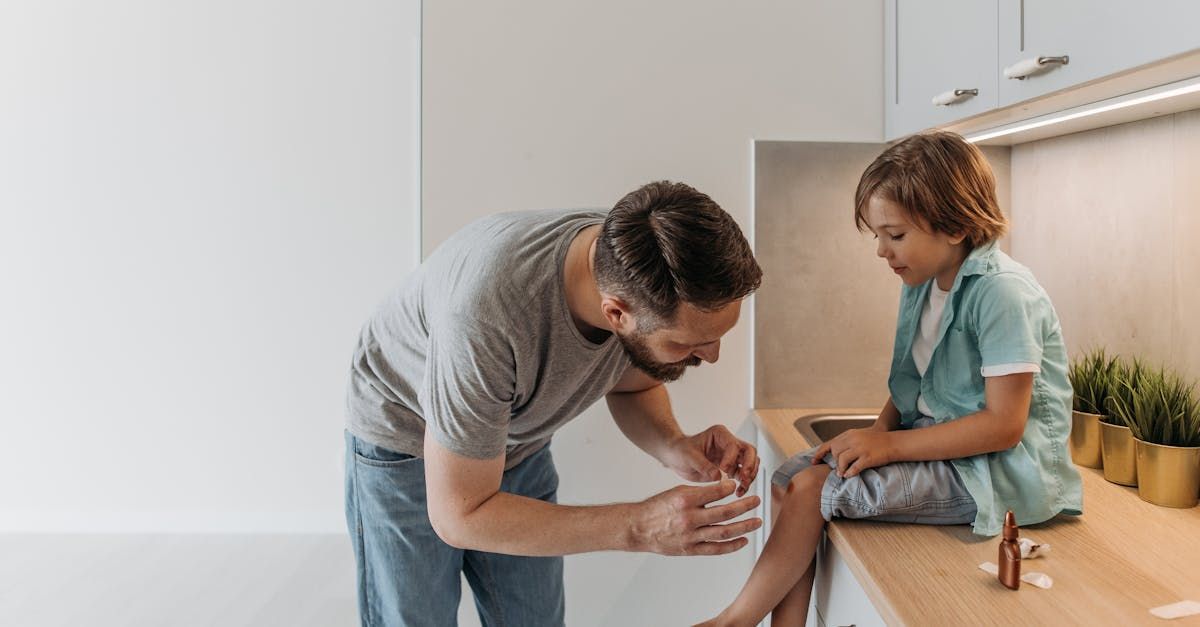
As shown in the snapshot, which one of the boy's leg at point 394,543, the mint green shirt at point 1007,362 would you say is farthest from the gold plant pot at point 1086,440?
the boy's leg at point 394,543

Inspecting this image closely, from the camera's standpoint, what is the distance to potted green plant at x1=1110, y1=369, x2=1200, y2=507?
1.29 m

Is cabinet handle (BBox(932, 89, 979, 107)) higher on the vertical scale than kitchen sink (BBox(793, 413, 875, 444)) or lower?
higher

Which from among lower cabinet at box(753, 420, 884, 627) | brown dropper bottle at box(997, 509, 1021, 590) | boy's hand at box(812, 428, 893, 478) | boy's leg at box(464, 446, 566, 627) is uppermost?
boy's hand at box(812, 428, 893, 478)

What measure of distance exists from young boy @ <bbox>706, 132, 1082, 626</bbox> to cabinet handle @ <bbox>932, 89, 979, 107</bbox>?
113 mm

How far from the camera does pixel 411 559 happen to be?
1.45m

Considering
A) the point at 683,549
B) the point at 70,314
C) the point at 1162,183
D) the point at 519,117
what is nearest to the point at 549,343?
the point at 683,549

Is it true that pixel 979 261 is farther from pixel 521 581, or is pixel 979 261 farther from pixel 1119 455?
pixel 521 581

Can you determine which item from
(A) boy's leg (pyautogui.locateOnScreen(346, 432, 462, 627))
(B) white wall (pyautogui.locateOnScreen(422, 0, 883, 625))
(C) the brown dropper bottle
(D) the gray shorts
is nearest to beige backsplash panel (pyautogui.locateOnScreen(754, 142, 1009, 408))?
(B) white wall (pyautogui.locateOnScreen(422, 0, 883, 625))

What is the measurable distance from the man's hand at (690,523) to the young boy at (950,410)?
0.65ft

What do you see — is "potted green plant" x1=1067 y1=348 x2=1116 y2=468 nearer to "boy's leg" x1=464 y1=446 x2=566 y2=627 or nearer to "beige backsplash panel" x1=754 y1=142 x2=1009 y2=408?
"beige backsplash panel" x1=754 y1=142 x2=1009 y2=408

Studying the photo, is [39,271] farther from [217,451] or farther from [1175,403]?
[1175,403]

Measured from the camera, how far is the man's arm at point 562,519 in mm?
1101

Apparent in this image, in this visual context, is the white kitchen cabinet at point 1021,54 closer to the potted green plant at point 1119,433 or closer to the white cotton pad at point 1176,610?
the potted green plant at point 1119,433

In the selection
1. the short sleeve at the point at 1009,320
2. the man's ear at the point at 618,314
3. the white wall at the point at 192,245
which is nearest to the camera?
the man's ear at the point at 618,314
